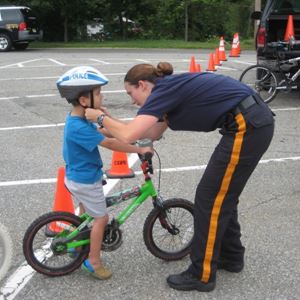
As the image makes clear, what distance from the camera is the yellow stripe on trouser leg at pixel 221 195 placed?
3164 mm

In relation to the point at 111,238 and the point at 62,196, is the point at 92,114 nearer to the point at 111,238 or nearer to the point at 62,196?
the point at 111,238

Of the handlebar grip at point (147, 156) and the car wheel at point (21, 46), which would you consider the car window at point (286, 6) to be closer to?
the handlebar grip at point (147, 156)

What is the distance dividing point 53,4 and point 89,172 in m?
26.1

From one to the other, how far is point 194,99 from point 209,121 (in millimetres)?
173

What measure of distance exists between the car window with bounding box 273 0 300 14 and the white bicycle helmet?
788 cm

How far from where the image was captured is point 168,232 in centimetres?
391

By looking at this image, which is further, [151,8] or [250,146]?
[151,8]

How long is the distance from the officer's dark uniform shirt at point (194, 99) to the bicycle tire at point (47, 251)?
3.24ft

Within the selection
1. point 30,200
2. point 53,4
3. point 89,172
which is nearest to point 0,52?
point 53,4

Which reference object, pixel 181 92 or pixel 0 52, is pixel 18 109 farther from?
pixel 0 52

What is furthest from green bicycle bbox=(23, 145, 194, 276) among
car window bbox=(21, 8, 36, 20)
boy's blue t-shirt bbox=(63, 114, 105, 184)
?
car window bbox=(21, 8, 36, 20)

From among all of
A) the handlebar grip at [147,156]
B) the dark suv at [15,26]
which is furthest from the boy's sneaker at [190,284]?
the dark suv at [15,26]

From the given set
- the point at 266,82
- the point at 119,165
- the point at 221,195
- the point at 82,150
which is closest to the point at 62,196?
the point at 82,150

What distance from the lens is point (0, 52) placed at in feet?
70.0
